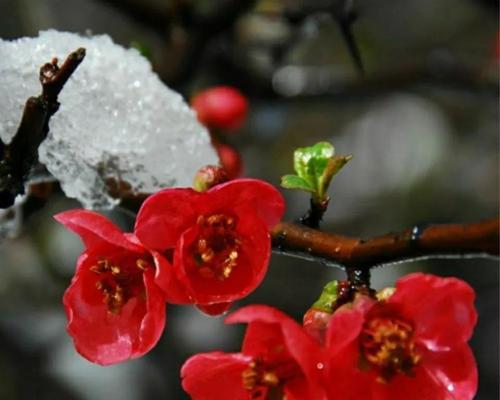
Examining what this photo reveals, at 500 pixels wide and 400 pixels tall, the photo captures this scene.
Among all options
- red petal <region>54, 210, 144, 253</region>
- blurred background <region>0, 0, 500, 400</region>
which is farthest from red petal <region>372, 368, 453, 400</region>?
blurred background <region>0, 0, 500, 400</region>

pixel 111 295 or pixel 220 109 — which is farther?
pixel 220 109

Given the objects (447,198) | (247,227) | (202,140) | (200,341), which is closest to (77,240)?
(200,341)

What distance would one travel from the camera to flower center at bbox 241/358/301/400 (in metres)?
1.03

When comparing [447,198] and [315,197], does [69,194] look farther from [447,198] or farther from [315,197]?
[447,198]

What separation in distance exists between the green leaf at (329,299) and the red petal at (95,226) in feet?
0.77

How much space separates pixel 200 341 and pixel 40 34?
2.27 m

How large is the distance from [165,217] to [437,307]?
34cm

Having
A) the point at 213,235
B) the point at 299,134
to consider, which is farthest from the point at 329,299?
the point at 299,134

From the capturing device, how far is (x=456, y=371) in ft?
3.40

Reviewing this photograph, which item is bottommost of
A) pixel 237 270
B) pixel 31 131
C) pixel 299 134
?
pixel 299 134

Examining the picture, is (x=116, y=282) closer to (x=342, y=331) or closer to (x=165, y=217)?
(x=165, y=217)

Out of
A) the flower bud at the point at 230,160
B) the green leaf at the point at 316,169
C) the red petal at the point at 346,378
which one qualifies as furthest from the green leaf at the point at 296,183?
the flower bud at the point at 230,160

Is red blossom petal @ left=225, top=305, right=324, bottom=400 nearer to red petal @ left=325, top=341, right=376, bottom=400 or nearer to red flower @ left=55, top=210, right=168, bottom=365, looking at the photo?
red petal @ left=325, top=341, right=376, bottom=400

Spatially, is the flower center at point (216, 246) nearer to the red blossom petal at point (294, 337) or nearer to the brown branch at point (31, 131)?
the red blossom petal at point (294, 337)
